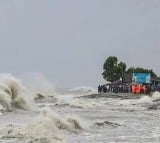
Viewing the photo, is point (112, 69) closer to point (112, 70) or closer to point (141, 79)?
point (112, 70)

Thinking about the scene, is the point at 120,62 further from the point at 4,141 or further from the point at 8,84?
the point at 4,141

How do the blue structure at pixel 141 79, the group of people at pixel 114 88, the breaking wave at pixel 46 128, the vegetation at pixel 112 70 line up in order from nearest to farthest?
the breaking wave at pixel 46 128, the group of people at pixel 114 88, the blue structure at pixel 141 79, the vegetation at pixel 112 70

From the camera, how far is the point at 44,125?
16766mm

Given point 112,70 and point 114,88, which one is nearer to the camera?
point 114,88

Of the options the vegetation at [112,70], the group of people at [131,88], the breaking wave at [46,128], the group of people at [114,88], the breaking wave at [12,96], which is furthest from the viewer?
the vegetation at [112,70]

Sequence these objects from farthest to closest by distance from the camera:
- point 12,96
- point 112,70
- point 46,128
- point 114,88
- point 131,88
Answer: point 112,70, point 114,88, point 131,88, point 12,96, point 46,128

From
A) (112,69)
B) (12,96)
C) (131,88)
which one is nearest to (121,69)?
(112,69)

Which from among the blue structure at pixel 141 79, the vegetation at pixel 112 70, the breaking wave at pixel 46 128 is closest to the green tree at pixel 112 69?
the vegetation at pixel 112 70

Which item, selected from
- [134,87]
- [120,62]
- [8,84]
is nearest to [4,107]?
[8,84]

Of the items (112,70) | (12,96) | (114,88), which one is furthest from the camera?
(112,70)

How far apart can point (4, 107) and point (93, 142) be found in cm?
1859

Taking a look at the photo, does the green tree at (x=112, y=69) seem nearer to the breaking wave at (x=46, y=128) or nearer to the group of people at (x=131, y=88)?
the group of people at (x=131, y=88)

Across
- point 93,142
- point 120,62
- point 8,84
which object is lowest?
point 93,142

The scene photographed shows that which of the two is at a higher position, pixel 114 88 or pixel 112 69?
pixel 112 69
